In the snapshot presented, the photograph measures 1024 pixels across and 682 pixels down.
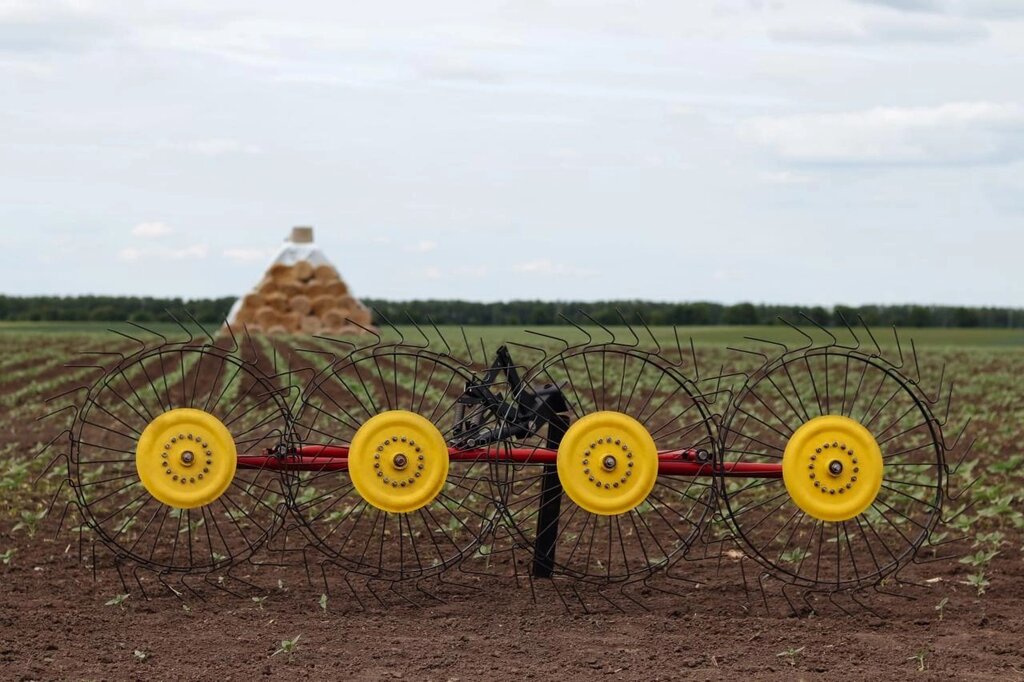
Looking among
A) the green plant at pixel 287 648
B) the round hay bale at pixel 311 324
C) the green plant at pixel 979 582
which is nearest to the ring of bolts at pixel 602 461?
the green plant at pixel 287 648

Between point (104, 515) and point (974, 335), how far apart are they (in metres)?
47.5

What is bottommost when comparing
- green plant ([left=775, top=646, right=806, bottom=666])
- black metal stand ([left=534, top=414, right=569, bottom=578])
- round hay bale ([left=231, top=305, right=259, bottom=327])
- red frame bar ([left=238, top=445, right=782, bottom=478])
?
green plant ([left=775, top=646, right=806, bottom=666])

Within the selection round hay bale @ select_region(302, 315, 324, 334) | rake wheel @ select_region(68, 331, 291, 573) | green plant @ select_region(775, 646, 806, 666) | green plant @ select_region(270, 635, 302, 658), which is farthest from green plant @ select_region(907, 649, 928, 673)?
round hay bale @ select_region(302, 315, 324, 334)

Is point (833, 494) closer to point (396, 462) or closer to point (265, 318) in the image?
point (396, 462)

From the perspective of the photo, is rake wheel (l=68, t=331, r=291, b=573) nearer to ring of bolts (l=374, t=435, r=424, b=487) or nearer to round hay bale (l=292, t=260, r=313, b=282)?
ring of bolts (l=374, t=435, r=424, b=487)

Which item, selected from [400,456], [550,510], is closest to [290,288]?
[550,510]

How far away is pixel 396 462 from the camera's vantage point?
6277 millimetres

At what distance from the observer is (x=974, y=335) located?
51.1 meters

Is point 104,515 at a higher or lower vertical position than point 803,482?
lower

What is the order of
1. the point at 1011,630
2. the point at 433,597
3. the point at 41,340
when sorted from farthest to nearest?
the point at 41,340
the point at 433,597
the point at 1011,630

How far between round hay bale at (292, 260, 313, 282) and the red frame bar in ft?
142

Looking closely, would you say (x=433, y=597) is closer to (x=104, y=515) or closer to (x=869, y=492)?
(x=869, y=492)

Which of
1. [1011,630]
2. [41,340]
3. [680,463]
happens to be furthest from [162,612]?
[41,340]

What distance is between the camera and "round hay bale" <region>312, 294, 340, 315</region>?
4866 cm
